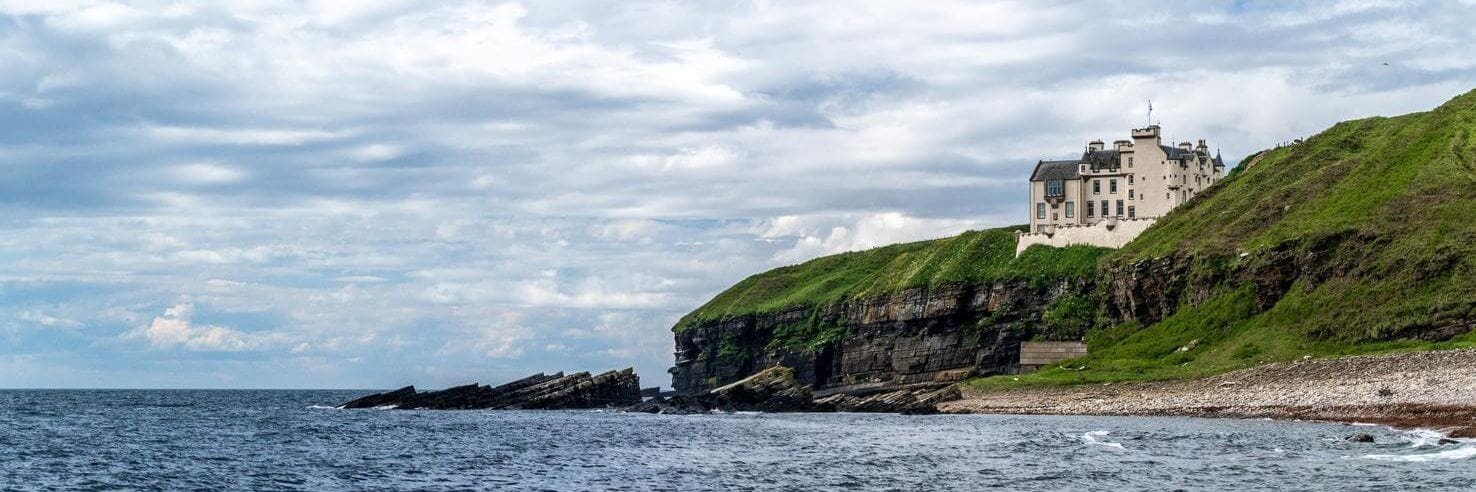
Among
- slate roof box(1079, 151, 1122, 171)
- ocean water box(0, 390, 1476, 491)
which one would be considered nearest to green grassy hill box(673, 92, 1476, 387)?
slate roof box(1079, 151, 1122, 171)

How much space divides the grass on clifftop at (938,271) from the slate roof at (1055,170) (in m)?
7.67

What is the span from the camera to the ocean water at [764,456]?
54.1m

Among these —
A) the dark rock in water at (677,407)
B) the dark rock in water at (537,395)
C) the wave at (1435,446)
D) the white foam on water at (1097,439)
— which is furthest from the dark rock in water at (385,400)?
the wave at (1435,446)

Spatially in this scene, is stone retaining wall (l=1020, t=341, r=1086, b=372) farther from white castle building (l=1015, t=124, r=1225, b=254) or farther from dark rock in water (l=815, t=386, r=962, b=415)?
white castle building (l=1015, t=124, r=1225, b=254)

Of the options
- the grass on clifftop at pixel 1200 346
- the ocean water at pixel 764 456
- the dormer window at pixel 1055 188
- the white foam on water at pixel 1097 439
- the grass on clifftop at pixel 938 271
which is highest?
the dormer window at pixel 1055 188

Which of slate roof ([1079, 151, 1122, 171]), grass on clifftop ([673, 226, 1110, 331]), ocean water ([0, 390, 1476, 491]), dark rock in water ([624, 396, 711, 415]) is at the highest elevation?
slate roof ([1079, 151, 1122, 171])

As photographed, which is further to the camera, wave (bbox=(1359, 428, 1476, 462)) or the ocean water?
the ocean water

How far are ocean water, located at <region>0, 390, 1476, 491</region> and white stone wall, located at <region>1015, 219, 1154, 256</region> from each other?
58.2 m

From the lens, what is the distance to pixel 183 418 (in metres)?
129

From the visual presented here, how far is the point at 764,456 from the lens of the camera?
68938 millimetres

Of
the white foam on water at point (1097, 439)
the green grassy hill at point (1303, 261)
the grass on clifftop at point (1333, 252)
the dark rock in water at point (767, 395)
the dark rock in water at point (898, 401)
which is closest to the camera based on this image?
the white foam on water at point (1097, 439)

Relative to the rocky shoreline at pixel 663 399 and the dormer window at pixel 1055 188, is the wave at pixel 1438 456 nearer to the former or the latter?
the rocky shoreline at pixel 663 399

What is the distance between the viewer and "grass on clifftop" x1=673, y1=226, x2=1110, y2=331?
15025 centimetres

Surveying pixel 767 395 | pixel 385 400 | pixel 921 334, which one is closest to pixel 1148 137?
pixel 921 334
